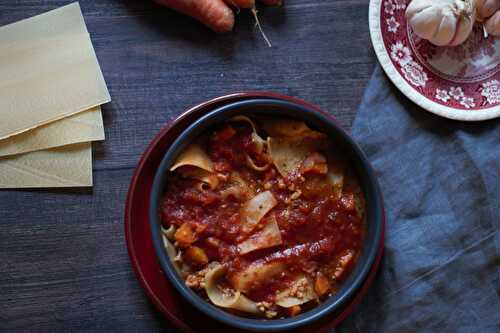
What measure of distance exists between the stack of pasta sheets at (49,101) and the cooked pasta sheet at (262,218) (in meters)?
0.50

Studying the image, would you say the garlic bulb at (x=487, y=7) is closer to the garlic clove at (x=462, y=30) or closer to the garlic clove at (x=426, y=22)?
the garlic clove at (x=462, y=30)

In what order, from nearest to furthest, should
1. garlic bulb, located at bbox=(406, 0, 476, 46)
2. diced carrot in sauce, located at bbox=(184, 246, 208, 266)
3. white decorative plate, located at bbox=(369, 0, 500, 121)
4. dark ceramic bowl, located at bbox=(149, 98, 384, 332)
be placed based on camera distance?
dark ceramic bowl, located at bbox=(149, 98, 384, 332) → diced carrot in sauce, located at bbox=(184, 246, 208, 266) → garlic bulb, located at bbox=(406, 0, 476, 46) → white decorative plate, located at bbox=(369, 0, 500, 121)

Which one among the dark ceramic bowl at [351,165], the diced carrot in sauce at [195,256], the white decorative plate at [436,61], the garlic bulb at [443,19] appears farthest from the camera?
the white decorative plate at [436,61]

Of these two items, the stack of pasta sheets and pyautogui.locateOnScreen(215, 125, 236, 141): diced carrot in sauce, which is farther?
the stack of pasta sheets

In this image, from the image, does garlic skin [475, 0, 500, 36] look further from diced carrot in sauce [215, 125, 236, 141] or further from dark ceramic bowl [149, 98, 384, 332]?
diced carrot in sauce [215, 125, 236, 141]

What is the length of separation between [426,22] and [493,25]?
0.96 ft

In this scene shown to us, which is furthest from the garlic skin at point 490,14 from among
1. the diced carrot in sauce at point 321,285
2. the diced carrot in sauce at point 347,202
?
the diced carrot in sauce at point 321,285

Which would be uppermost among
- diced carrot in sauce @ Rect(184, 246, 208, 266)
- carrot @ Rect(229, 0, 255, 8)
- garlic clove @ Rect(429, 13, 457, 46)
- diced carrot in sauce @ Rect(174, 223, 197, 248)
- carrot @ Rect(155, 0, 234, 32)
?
garlic clove @ Rect(429, 13, 457, 46)

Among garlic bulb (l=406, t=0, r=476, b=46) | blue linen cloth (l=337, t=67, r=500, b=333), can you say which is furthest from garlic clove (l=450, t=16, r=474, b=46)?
blue linen cloth (l=337, t=67, r=500, b=333)

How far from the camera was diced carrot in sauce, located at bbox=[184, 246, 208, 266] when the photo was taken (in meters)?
2.43

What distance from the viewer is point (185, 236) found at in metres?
2.41

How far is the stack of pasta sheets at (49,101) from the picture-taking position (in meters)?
2.67

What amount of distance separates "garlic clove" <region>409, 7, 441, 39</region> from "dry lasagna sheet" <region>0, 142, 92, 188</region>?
1524 millimetres

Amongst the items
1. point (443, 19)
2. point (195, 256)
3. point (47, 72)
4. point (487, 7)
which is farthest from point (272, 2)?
point (195, 256)
